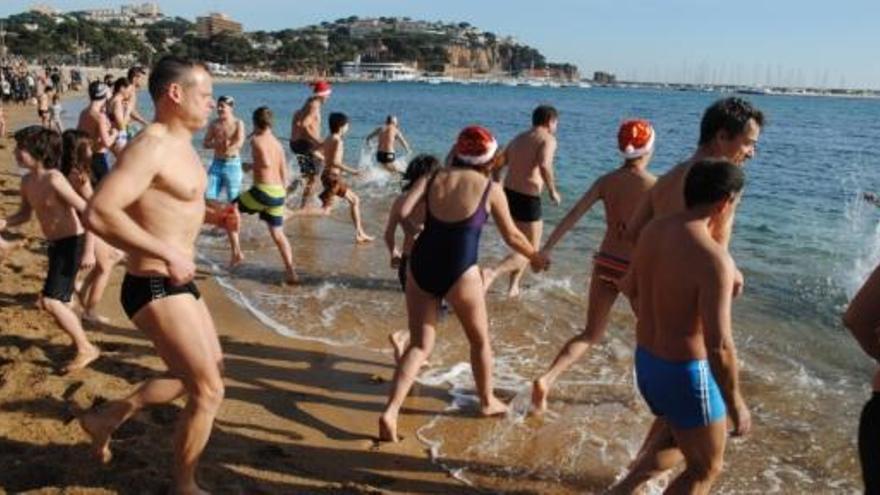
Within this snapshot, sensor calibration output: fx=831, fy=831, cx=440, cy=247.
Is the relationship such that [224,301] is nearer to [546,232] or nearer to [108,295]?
[108,295]

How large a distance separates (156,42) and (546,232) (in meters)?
136

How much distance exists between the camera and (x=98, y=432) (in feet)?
12.9

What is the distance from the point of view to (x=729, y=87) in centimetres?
19638

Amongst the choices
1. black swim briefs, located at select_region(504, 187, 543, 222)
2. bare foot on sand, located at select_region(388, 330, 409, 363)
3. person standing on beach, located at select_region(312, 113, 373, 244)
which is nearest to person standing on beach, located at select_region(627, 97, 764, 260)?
bare foot on sand, located at select_region(388, 330, 409, 363)

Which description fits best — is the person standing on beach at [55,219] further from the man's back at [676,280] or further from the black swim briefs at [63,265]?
the man's back at [676,280]

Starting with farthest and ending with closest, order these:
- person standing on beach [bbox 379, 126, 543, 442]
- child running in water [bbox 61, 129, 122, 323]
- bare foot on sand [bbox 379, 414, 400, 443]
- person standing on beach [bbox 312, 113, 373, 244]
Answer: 1. person standing on beach [bbox 312, 113, 373, 244]
2. child running in water [bbox 61, 129, 122, 323]
3. bare foot on sand [bbox 379, 414, 400, 443]
4. person standing on beach [bbox 379, 126, 543, 442]

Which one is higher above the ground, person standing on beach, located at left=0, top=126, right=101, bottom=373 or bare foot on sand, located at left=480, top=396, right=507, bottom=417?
person standing on beach, located at left=0, top=126, right=101, bottom=373

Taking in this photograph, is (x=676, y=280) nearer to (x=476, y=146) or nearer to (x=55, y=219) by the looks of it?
(x=476, y=146)

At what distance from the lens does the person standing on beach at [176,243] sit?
128 inches

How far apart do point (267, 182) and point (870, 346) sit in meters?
6.33

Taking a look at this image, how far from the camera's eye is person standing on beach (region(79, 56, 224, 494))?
3242 millimetres

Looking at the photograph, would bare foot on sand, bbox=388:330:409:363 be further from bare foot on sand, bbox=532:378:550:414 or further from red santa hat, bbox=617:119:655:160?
red santa hat, bbox=617:119:655:160

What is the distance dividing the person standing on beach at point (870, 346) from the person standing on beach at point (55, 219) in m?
4.51

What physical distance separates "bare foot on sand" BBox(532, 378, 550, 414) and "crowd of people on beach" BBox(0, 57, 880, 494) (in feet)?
0.04
